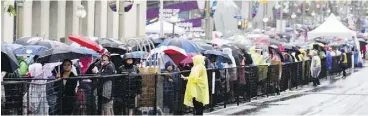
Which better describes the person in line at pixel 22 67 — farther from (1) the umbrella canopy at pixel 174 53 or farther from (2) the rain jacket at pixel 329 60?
(2) the rain jacket at pixel 329 60

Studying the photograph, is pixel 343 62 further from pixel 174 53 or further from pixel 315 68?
pixel 174 53

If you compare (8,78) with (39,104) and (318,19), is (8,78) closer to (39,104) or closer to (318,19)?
(39,104)

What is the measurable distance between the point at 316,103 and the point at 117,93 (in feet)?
26.4

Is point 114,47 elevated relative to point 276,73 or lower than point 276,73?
elevated

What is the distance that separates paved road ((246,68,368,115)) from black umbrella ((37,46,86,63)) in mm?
4481

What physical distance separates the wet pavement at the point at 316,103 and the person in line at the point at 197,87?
1.93 meters

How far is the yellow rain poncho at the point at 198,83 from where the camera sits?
57.9ft

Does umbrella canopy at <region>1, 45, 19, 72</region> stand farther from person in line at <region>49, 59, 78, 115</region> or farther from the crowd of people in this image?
person in line at <region>49, 59, 78, 115</region>

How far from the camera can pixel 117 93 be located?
1636 centimetres

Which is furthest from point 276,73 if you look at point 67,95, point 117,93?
point 67,95

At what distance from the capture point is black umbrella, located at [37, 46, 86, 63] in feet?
56.3

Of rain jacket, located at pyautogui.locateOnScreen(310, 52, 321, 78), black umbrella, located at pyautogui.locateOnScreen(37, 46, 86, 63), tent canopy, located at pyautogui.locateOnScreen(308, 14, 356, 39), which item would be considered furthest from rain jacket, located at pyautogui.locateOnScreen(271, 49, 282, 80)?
tent canopy, located at pyautogui.locateOnScreen(308, 14, 356, 39)

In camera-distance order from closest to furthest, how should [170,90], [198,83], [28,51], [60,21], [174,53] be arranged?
[170,90] < [198,83] < [28,51] < [174,53] < [60,21]

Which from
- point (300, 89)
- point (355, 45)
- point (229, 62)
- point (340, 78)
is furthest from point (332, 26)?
point (229, 62)
